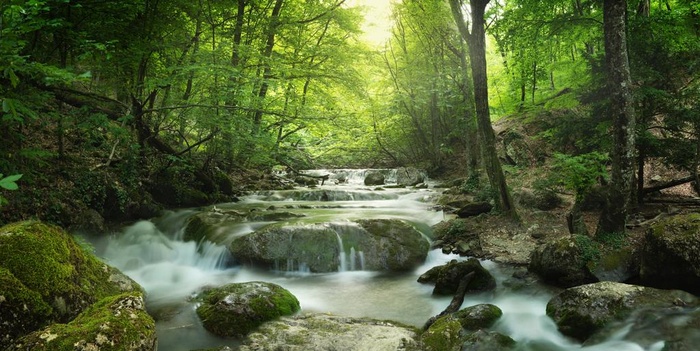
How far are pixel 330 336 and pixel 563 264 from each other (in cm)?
430

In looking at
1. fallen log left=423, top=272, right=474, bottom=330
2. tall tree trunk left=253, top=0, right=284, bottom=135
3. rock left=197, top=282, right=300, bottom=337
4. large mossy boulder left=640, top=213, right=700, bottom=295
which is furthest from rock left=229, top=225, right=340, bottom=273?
large mossy boulder left=640, top=213, right=700, bottom=295

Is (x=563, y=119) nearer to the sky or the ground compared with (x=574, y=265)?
nearer to the sky

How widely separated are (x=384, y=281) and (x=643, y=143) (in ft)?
19.1

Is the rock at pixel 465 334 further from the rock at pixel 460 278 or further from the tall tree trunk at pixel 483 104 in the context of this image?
the tall tree trunk at pixel 483 104

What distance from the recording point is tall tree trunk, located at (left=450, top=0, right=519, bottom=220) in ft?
29.2

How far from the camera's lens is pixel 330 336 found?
4906mm

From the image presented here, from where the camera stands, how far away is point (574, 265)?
21.1ft

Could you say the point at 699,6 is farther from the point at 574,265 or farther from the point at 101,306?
the point at 101,306

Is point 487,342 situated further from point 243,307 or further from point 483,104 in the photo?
point 483,104

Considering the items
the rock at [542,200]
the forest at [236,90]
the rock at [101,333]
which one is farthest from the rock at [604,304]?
the rock at [101,333]

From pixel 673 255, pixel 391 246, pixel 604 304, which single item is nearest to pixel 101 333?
pixel 604 304

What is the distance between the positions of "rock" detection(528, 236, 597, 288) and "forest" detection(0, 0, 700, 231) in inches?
33.2

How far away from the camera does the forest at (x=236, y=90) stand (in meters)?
6.37

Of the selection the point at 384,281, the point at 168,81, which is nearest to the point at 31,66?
the point at 168,81
